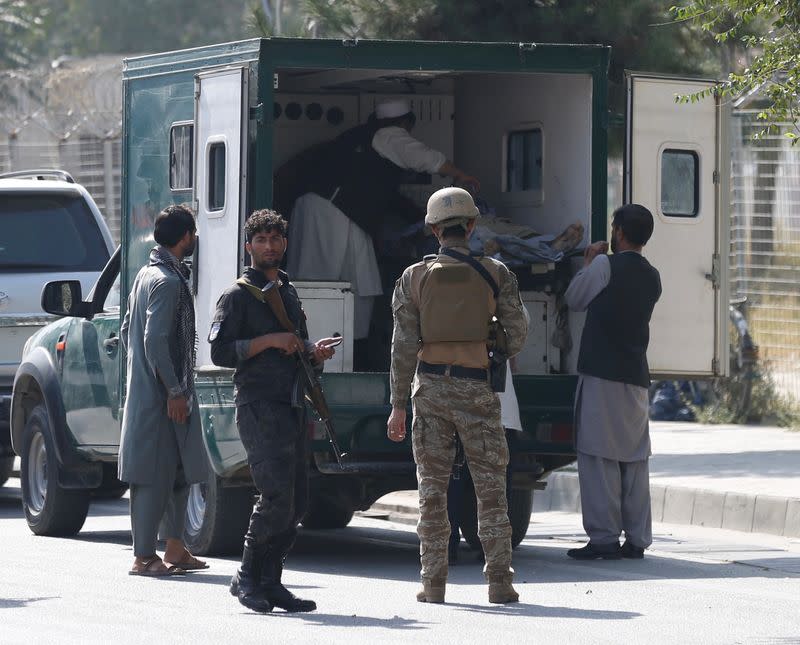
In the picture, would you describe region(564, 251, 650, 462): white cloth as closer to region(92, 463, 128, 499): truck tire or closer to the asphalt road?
the asphalt road

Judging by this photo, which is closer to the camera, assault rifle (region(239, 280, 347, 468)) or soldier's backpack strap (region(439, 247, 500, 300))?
assault rifle (region(239, 280, 347, 468))

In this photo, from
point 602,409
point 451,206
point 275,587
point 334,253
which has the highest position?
point 451,206

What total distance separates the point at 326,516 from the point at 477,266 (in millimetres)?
4120

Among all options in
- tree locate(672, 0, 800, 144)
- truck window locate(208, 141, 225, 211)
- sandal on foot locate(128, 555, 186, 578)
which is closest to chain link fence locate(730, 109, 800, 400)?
tree locate(672, 0, 800, 144)

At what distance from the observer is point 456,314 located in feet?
28.5

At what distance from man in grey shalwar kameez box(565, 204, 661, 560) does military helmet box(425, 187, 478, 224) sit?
1.94 metres

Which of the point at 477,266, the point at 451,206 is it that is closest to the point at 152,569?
the point at 477,266

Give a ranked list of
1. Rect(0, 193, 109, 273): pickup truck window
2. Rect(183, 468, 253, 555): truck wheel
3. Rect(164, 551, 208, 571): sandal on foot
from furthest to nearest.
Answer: Rect(0, 193, 109, 273): pickup truck window
Rect(183, 468, 253, 555): truck wheel
Rect(164, 551, 208, 571): sandal on foot

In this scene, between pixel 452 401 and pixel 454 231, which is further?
pixel 454 231

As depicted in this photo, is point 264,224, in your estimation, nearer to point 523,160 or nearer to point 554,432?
→ point 554,432

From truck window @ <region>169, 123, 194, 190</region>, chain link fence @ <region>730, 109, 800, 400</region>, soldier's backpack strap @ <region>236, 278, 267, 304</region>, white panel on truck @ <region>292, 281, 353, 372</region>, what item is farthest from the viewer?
chain link fence @ <region>730, 109, 800, 400</region>

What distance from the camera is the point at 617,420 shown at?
34.4 ft

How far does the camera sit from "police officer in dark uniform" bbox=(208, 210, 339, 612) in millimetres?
8336

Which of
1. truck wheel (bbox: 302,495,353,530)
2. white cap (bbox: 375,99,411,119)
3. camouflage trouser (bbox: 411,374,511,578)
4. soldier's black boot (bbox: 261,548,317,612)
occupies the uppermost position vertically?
white cap (bbox: 375,99,411,119)
